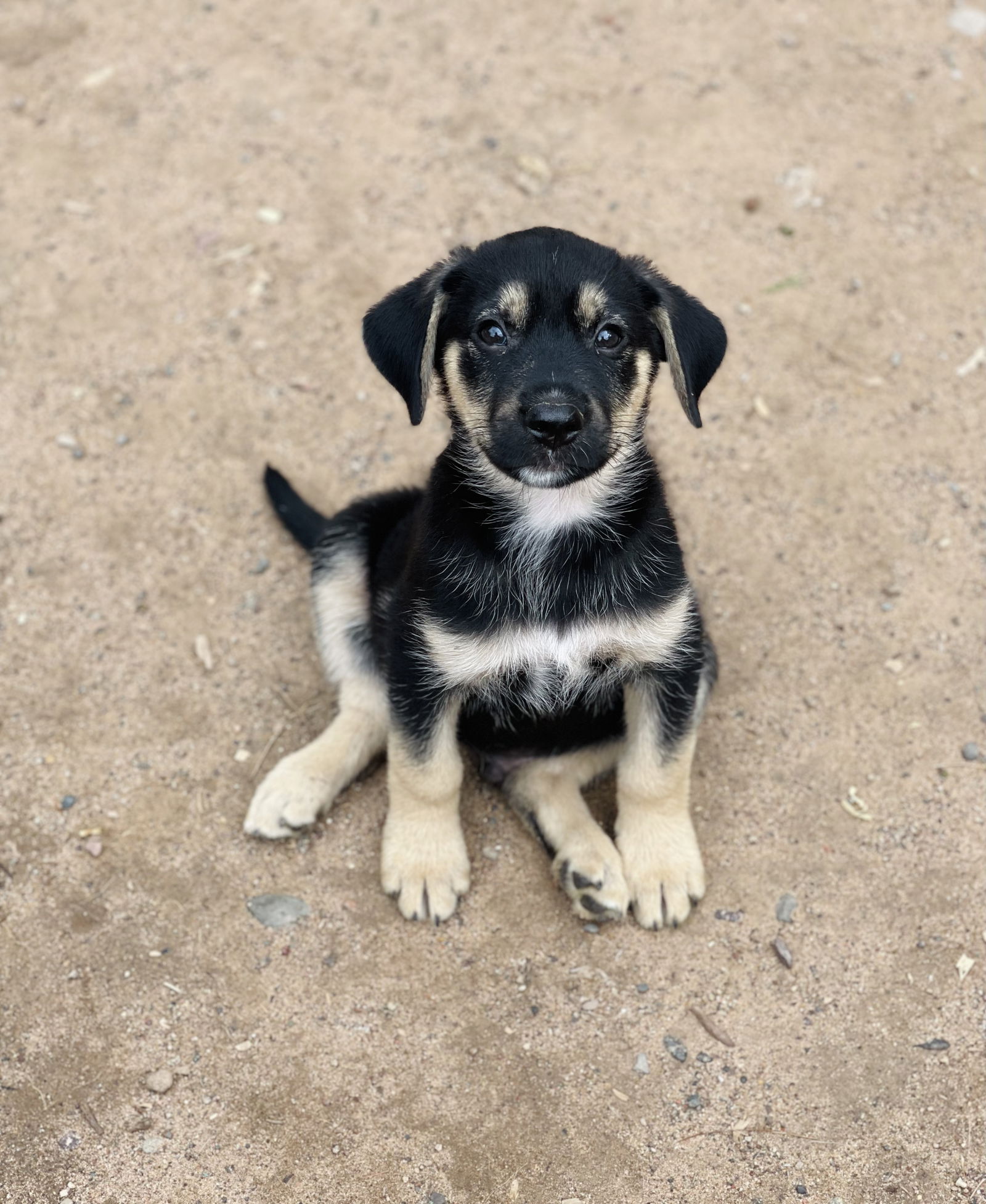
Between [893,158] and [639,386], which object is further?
[893,158]

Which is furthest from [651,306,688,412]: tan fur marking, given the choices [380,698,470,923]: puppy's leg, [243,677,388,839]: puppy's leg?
[243,677,388,839]: puppy's leg

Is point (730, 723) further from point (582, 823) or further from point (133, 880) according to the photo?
point (133, 880)

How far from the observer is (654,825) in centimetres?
455

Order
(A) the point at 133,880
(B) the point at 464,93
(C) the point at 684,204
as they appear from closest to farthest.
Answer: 1. (A) the point at 133,880
2. (C) the point at 684,204
3. (B) the point at 464,93

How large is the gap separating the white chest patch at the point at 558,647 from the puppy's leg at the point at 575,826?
2.27ft

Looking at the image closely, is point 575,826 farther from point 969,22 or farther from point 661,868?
point 969,22

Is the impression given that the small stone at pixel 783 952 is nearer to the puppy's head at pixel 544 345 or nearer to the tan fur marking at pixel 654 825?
the tan fur marking at pixel 654 825

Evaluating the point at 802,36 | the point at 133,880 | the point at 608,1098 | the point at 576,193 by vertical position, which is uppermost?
the point at 802,36

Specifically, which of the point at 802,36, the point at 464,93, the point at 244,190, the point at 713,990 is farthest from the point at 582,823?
the point at 802,36

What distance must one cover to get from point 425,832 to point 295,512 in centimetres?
178

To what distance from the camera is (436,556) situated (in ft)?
13.5

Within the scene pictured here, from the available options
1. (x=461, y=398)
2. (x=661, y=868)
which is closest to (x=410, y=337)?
(x=461, y=398)

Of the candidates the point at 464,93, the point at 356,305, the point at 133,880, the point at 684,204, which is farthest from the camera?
the point at 464,93

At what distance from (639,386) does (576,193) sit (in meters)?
3.49
